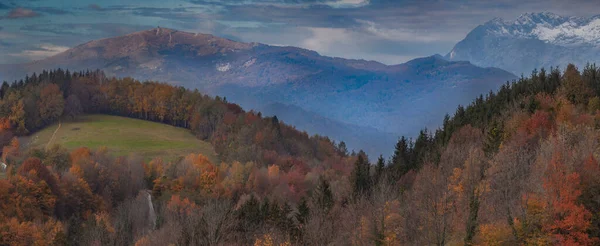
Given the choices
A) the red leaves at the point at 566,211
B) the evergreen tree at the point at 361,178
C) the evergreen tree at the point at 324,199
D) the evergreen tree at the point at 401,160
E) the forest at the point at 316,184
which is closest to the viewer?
the red leaves at the point at 566,211

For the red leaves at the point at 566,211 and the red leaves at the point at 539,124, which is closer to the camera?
the red leaves at the point at 566,211

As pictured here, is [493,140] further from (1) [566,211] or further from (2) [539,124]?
(1) [566,211]

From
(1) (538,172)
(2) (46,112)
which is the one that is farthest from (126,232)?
(2) (46,112)

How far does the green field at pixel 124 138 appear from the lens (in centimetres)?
14550

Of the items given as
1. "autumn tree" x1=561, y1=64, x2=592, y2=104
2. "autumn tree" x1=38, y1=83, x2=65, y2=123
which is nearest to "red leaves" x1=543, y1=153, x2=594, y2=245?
"autumn tree" x1=561, y1=64, x2=592, y2=104

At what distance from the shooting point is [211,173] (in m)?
125

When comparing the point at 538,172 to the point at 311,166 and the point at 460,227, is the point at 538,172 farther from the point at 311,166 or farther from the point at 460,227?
the point at 311,166

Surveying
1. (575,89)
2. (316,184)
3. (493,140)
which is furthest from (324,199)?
(575,89)

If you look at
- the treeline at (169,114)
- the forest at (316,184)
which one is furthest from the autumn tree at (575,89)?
the treeline at (169,114)

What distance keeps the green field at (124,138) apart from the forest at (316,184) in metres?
5.52

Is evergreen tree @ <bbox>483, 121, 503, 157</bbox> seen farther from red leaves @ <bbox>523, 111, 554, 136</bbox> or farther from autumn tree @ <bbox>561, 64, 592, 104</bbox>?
autumn tree @ <bbox>561, 64, 592, 104</bbox>

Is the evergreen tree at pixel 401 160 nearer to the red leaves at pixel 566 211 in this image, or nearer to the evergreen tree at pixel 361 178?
the evergreen tree at pixel 361 178

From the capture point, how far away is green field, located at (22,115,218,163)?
146 m

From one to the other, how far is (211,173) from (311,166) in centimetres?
3963
